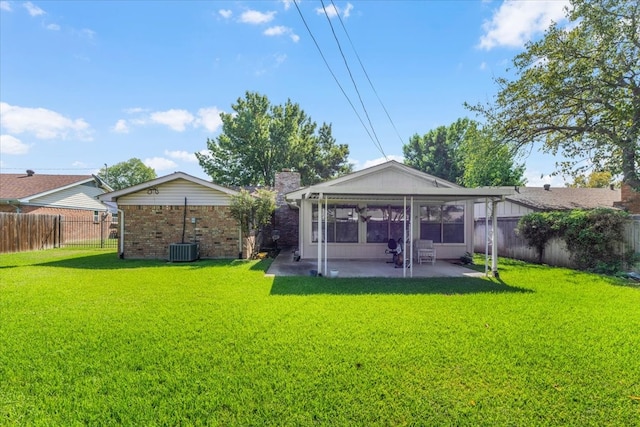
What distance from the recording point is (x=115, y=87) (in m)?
13.2

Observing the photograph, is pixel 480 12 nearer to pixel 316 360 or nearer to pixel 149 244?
pixel 316 360

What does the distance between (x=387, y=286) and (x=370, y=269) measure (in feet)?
8.46

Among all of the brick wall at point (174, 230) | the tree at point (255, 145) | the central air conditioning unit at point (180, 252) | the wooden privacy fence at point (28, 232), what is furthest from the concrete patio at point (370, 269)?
the tree at point (255, 145)

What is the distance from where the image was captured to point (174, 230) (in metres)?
12.8

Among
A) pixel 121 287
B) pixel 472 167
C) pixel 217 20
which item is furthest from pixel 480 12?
pixel 121 287

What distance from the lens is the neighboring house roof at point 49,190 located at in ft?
57.1

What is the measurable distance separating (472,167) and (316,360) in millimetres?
14839

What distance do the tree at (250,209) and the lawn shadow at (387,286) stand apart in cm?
441

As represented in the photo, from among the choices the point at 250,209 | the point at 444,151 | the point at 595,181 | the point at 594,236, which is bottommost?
the point at 594,236

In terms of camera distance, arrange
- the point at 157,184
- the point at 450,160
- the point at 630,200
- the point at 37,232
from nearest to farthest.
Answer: the point at 157,184 → the point at 630,200 → the point at 37,232 → the point at 450,160

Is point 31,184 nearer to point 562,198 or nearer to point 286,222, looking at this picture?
point 286,222

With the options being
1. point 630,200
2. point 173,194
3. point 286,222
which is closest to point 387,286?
point 173,194

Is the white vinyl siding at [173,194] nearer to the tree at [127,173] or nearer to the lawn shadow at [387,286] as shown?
the lawn shadow at [387,286]

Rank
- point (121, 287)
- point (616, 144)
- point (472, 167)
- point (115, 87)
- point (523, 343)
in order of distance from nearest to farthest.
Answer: point (523, 343) < point (121, 287) < point (616, 144) < point (115, 87) < point (472, 167)
